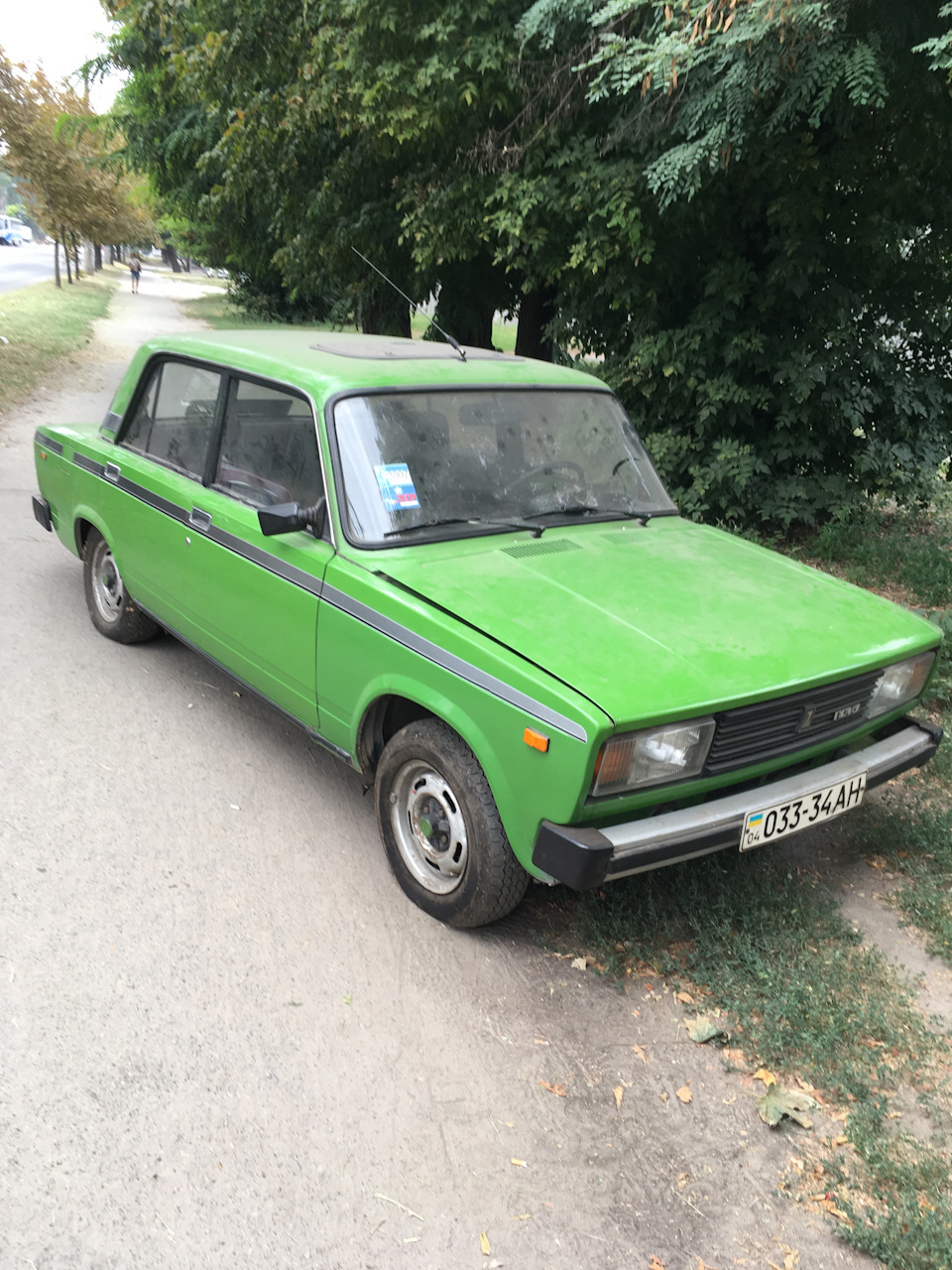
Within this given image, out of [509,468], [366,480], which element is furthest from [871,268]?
[366,480]

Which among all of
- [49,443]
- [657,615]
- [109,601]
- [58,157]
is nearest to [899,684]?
[657,615]

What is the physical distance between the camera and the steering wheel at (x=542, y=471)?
4059 millimetres

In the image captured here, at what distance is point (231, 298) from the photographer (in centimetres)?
3719

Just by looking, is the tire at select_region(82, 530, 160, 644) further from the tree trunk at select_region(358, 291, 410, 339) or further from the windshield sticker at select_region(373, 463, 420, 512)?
the tree trunk at select_region(358, 291, 410, 339)

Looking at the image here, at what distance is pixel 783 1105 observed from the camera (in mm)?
2830

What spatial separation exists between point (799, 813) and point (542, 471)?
172cm

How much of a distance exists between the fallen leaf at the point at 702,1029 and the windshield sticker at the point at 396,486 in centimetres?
205

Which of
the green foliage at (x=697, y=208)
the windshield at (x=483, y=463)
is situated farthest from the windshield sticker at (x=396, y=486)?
the green foliage at (x=697, y=208)

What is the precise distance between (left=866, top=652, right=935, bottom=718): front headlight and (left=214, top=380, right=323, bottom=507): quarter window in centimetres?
224

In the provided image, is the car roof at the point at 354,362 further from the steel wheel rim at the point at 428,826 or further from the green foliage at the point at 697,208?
the green foliage at the point at 697,208

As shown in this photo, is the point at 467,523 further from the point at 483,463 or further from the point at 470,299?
the point at 470,299

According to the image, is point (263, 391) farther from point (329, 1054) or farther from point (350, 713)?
point (329, 1054)

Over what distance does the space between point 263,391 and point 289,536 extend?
0.73 meters

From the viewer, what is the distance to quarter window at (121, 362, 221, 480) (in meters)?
4.61
